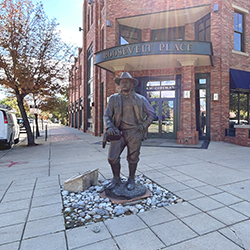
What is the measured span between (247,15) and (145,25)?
6.32m

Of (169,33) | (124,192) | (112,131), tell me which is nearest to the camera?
(112,131)

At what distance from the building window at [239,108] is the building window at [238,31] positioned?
2914 mm

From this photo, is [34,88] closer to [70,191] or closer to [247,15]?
[70,191]

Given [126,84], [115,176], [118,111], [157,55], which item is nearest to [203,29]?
[157,55]

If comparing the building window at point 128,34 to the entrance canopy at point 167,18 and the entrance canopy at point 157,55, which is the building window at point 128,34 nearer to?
the entrance canopy at point 167,18

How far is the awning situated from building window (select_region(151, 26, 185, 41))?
4.02 meters

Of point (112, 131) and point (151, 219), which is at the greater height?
point (112, 131)

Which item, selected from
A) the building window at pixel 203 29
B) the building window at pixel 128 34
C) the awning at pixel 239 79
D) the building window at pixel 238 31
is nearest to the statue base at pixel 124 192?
the awning at pixel 239 79

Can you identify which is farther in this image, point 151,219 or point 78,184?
point 78,184

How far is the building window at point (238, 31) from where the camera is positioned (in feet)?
38.4

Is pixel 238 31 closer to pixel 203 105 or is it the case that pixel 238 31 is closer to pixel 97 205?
pixel 203 105

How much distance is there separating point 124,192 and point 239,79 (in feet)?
35.8

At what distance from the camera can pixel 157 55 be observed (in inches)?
364

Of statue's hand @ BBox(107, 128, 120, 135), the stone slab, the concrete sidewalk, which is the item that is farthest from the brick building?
the stone slab
